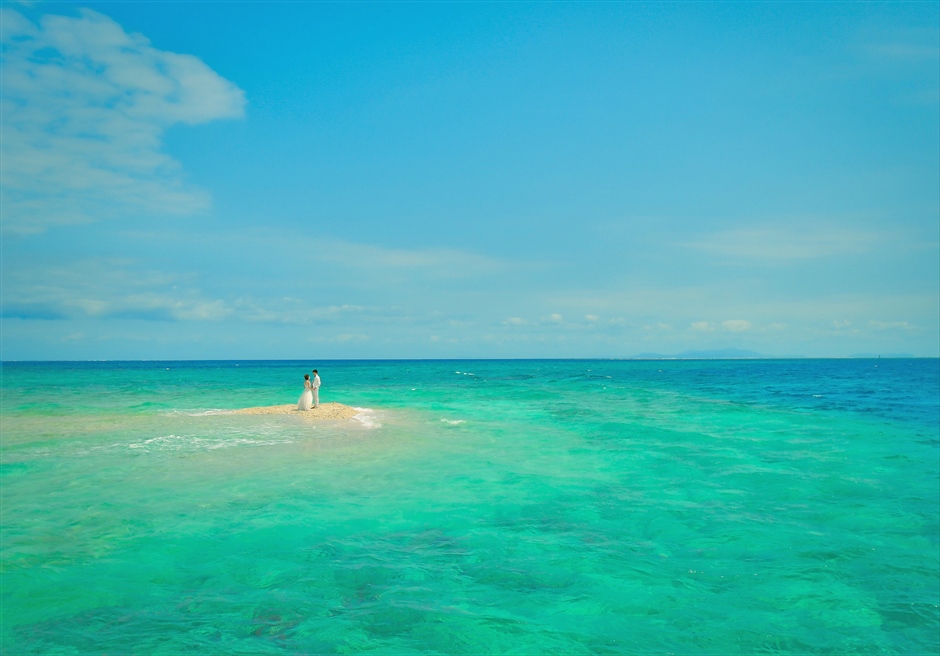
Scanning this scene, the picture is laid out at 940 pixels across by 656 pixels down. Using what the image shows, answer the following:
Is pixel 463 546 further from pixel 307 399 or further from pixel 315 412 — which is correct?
pixel 307 399

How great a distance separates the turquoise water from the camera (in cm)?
650

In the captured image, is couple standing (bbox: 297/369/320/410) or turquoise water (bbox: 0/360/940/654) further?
couple standing (bbox: 297/369/320/410)

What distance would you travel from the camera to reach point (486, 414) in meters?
29.2

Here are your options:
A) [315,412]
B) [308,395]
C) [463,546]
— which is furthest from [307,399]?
[463,546]

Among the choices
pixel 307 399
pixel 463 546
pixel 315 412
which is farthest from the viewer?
pixel 307 399

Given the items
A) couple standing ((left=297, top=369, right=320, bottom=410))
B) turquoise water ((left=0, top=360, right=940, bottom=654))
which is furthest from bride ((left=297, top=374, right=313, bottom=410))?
turquoise water ((left=0, top=360, right=940, bottom=654))

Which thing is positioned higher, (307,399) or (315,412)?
(307,399)

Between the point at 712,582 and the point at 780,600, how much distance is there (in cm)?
86

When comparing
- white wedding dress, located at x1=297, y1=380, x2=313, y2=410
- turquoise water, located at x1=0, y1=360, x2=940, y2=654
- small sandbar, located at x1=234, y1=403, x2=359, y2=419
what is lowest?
turquoise water, located at x1=0, y1=360, x2=940, y2=654

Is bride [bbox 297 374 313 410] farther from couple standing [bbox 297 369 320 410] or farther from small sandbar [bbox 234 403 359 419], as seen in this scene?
small sandbar [bbox 234 403 359 419]

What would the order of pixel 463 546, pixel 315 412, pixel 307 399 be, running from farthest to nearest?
pixel 307 399 → pixel 315 412 → pixel 463 546

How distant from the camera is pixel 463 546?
9.13 metres

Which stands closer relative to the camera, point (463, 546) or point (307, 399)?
point (463, 546)

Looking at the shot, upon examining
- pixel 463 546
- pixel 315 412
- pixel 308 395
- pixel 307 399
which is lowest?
pixel 463 546
